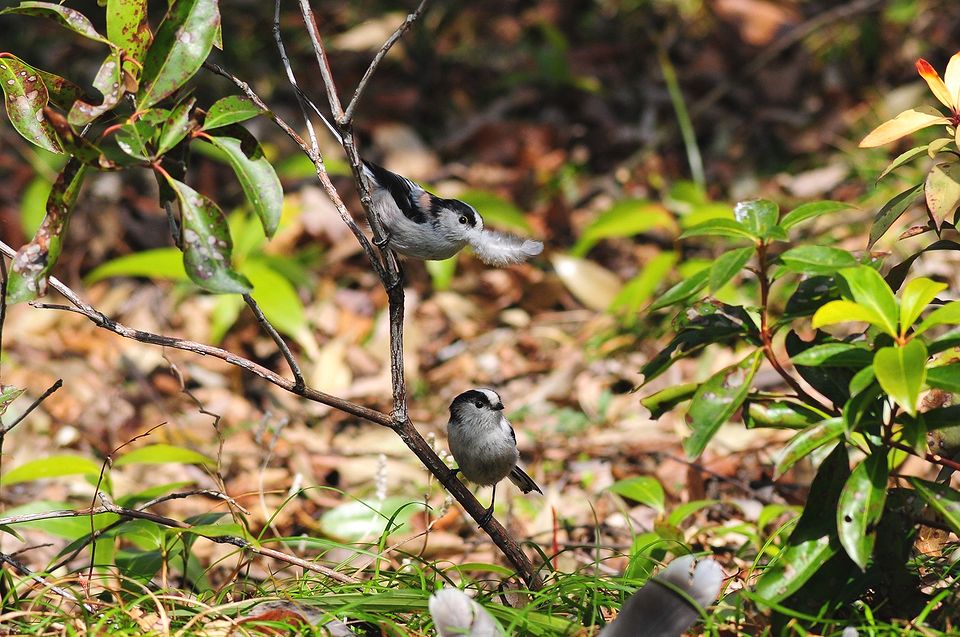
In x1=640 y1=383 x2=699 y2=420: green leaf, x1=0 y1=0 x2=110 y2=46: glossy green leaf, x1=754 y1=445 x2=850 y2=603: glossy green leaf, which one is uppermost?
x1=0 y1=0 x2=110 y2=46: glossy green leaf

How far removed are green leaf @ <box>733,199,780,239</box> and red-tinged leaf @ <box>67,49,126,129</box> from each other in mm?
1163

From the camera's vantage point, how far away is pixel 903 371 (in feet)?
5.41

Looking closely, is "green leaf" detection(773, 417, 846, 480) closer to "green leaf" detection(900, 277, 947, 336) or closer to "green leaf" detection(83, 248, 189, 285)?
"green leaf" detection(900, 277, 947, 336)

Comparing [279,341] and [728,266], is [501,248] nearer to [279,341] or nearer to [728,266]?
[279,341]

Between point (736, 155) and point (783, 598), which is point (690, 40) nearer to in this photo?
point (736, 155)

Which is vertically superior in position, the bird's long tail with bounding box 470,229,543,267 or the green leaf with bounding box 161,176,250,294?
the bird's long tail with bounding box 470,229,543,267

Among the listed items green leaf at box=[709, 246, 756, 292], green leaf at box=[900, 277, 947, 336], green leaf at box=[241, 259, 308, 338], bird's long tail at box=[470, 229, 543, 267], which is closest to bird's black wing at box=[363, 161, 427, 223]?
bird's long tail at box=[470, 229, 543, 267]

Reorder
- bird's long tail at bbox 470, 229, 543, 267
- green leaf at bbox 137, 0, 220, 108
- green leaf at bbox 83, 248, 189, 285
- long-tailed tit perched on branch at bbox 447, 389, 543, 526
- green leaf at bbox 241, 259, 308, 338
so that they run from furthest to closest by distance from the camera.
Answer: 1. green leaf at bbox 83, 248, 189, 285
2. green leaf at bbox 241, 259, 308, 338
3. long-tailed tit perched on branch at bbox 447, 389, 543, 526
4. bird's long tail at bbox 470, 229, 543, 267
5. green leaf at bbox 137, 0, 220, 108

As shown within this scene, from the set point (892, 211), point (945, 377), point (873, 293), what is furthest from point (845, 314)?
point (892, 211)

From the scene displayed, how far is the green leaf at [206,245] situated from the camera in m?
1.73

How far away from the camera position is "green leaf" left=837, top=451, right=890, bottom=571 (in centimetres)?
174

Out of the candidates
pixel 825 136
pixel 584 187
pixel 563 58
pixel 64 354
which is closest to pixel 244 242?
pixel 64 354

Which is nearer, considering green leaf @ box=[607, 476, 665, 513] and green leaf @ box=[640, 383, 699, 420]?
green leaf @ box=[640, 383, 699, 420]

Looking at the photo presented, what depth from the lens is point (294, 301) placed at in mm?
4906
